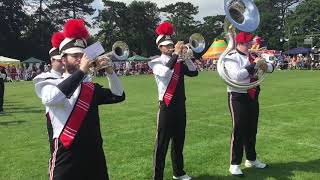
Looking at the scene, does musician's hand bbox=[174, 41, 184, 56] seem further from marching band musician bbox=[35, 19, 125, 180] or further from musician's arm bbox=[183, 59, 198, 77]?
marching band musician bbox=[35, 19, 125, 180]

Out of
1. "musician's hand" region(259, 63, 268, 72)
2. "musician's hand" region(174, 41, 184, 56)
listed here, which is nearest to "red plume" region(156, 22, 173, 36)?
A: "musician's hand" region(174, 41, 184, 56)

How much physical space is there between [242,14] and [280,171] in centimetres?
272

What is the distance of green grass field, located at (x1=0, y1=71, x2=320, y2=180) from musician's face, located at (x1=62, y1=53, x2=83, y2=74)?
3636mm

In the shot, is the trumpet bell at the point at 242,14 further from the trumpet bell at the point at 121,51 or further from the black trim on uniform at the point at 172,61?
the trumpet bell at the point at 121,51

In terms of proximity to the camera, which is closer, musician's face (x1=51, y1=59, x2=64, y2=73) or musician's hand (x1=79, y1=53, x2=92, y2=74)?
musician's hand (x1=79, y1=53, x2=92, y2=74)

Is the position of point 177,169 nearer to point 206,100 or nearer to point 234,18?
point 234,18

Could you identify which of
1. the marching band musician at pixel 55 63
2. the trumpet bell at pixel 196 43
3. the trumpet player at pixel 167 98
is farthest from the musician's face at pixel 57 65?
the trumpet bell at pixel 196 43

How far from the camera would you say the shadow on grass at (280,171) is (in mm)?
7522

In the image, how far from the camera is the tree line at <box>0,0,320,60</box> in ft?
246

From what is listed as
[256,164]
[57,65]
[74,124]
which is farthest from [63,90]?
[256,164]

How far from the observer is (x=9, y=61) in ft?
149

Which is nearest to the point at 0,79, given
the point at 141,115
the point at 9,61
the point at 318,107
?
the point at 141,115

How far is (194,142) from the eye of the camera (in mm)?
10258

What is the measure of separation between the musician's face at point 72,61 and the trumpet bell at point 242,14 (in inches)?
126
